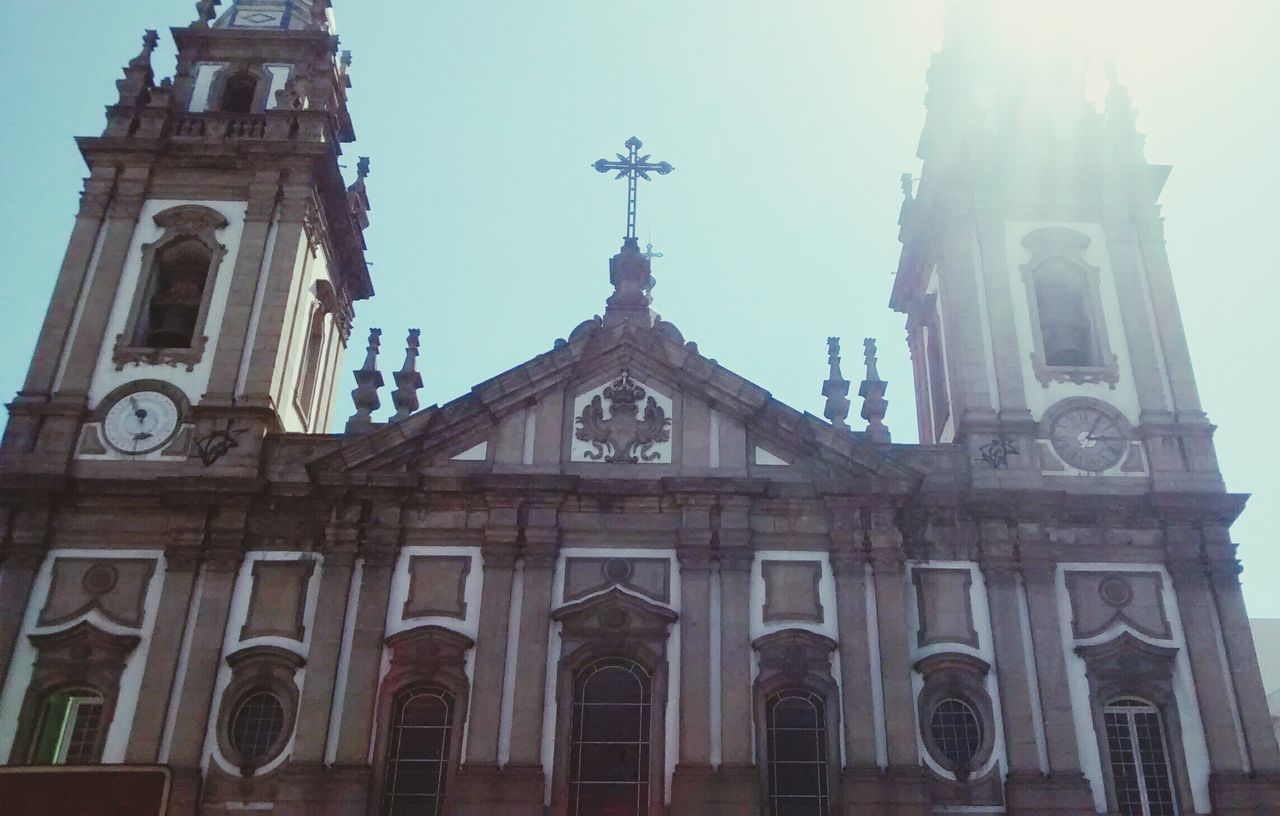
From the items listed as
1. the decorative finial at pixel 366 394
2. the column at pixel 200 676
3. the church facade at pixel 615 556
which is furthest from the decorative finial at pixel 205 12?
the column at pixel 200 676

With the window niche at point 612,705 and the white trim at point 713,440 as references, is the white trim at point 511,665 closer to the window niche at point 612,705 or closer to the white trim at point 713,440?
the window niche at point 612,705

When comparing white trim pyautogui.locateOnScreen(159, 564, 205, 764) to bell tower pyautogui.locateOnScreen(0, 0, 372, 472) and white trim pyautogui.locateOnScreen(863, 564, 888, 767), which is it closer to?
bell tower pyautogui.locateOnScreen(0, 0, 372, 472)

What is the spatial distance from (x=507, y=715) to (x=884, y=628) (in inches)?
203

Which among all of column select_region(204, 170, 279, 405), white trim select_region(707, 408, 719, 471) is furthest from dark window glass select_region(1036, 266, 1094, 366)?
column select_region(204, 170, 279, 405)

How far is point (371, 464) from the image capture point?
18.6 meters

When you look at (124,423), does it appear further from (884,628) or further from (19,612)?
(884,628)

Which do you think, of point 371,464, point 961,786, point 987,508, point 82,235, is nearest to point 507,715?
point 371,464

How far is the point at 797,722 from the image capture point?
17.2 m

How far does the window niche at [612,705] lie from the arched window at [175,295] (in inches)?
318

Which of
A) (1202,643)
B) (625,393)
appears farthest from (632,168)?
(1202,643)

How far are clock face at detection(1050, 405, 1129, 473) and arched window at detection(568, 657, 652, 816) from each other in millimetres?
7343

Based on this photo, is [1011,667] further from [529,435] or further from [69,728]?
[69,728]

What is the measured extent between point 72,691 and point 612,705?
23.8ft

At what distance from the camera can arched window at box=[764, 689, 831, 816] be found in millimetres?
16656
